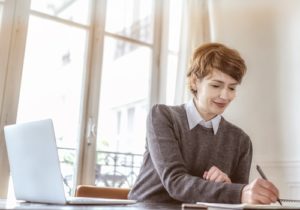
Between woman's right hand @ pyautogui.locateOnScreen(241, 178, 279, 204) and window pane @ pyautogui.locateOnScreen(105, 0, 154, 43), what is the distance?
6.85 ft

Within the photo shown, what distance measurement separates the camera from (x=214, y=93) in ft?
5.05

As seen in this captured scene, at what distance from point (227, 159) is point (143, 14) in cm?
189

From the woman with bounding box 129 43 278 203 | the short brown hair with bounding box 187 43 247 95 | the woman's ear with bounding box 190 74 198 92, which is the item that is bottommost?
the woman with bounding box 129 43 278 203

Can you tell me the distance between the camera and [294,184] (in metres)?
2.37

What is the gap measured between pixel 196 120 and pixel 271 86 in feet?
4.17

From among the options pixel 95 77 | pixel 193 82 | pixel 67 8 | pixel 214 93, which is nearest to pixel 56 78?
pixel 95 77

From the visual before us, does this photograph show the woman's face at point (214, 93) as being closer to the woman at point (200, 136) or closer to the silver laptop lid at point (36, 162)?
the woman at point (200, 136)

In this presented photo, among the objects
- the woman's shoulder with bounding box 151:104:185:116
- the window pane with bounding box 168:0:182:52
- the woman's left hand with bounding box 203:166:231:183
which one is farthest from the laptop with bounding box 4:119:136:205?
the window pane with bounding box 168:0:182:52

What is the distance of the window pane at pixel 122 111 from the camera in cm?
280

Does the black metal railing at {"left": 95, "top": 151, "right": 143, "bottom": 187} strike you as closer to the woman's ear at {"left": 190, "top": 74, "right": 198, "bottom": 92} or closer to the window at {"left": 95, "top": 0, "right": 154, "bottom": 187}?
the window at {"left": 95, "top": 0, "right": 154, "bottom": 187}

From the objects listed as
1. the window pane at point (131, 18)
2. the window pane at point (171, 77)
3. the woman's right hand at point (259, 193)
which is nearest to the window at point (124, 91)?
the window pane at point (131, 18)

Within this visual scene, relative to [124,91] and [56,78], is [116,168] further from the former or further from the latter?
[56,78]

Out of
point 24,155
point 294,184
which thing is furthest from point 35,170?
point 294,184

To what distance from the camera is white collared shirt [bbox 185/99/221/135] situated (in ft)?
5.07
